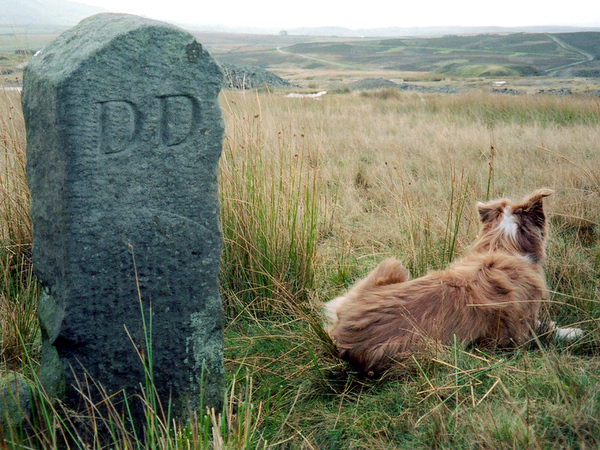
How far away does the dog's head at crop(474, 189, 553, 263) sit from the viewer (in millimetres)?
2805

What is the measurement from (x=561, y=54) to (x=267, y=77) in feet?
118

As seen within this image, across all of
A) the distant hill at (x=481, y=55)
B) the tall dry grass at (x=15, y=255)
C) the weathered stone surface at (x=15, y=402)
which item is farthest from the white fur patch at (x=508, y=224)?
the distant hill at (x=481, y=55)

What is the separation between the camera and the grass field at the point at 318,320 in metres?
1.80

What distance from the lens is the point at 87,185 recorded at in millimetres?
1736

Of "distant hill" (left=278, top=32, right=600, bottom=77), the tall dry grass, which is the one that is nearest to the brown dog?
the tall dry grass

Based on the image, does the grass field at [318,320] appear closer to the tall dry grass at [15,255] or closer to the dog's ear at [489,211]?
the tall dry grass at [15,255]

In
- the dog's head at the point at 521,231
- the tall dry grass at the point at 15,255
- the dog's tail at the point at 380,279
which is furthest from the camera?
the dog's head at the point at 521,231

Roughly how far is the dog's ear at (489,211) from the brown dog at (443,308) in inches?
7.2

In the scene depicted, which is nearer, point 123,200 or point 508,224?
point 123,200

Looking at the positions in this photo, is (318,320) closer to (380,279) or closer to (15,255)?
(380,279)

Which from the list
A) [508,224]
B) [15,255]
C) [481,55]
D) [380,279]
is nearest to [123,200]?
[380,279]

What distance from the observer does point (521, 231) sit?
2.83 m

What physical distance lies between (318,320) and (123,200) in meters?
1.53

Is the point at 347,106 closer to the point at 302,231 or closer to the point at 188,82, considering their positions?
the point at 302,231
